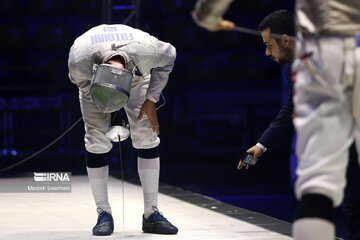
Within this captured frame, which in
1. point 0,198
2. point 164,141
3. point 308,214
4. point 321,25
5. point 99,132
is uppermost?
point 321,25

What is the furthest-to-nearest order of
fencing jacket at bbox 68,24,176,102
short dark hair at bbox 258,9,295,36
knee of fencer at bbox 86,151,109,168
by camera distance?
1. knee of fencer at bbox 86,151,109,168
2. fencing jacket at bbox 68,24,176,102
3. short dark hair at bbox 258,9,295,36

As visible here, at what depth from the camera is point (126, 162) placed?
6.99m

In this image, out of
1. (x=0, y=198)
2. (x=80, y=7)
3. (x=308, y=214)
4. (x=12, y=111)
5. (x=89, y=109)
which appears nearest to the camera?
(x=308, y=214)

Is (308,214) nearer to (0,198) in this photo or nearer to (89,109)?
(89,109)

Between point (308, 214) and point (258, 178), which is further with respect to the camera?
point (258, 178)

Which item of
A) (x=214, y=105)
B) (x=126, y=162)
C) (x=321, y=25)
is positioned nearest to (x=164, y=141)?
(x=214, y=105)

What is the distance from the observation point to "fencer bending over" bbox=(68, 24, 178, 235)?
339 cm

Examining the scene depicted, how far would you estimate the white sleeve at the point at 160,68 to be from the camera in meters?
3.50

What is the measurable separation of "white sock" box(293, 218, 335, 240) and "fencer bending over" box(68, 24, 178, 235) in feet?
5.66

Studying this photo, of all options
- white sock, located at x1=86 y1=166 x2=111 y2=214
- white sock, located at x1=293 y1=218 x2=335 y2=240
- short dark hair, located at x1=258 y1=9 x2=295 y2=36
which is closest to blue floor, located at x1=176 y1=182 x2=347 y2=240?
white sock, located at x1=86 y1=166 x2=111 y2=214

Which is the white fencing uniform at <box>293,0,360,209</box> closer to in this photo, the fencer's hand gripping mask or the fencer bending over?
the fencer's hand gripping mask

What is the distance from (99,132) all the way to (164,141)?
16.9 feet

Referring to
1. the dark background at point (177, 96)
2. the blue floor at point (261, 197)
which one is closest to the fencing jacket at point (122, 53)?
the blue floor at point (261, 197)

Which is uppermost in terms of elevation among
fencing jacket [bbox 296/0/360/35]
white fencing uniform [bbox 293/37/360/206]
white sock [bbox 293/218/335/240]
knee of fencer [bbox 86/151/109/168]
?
fencing jacket [bbox 296/0/360/35]
